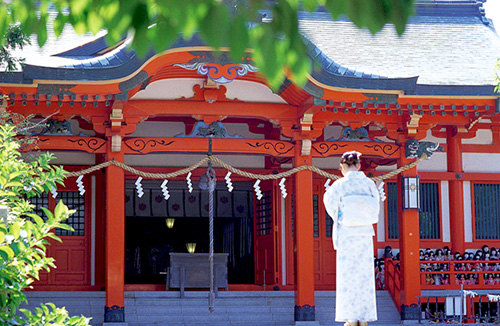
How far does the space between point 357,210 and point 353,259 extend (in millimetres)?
464

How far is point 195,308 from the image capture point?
12.5 metres

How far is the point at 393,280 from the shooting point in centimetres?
1337

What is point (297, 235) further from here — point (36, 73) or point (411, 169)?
point (36, 73)

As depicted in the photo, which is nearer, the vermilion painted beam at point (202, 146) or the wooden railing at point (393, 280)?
the vermilion painted beam at point (202, 146)

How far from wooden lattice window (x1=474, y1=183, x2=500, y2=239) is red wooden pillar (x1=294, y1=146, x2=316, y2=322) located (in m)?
4.27

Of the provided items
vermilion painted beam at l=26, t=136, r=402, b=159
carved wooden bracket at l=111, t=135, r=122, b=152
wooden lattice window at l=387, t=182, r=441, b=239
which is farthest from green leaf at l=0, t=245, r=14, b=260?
wooden lattice window at l=387, t=182, r=441, b=239

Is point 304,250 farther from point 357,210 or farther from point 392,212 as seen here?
point 357,210

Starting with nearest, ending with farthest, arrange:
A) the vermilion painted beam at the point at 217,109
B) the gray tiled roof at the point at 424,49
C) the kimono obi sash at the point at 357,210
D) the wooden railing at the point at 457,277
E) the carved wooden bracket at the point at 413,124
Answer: the kimono obi sash at the point at 357,210
the vermilion painted beam at the point at 217,109
the carved wooden bracket at the point at 413,124
the wooden railing at the point at 457,277
the gray tiled roof at the point at 424,49

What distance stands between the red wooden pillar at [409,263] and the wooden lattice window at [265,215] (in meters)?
2.93

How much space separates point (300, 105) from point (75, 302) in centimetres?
471

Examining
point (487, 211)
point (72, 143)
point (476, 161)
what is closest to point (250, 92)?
point (72, 143)

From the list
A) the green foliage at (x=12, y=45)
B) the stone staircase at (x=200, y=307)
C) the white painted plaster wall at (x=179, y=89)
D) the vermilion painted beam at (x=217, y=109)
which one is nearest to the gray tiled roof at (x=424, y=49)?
the vermilion painted beam at (x=217, y=109)

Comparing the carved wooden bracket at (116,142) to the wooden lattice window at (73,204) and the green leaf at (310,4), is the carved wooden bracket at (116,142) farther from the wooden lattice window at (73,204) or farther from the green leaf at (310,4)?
the green leaf at (310,4)

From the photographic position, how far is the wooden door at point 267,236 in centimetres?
1459
